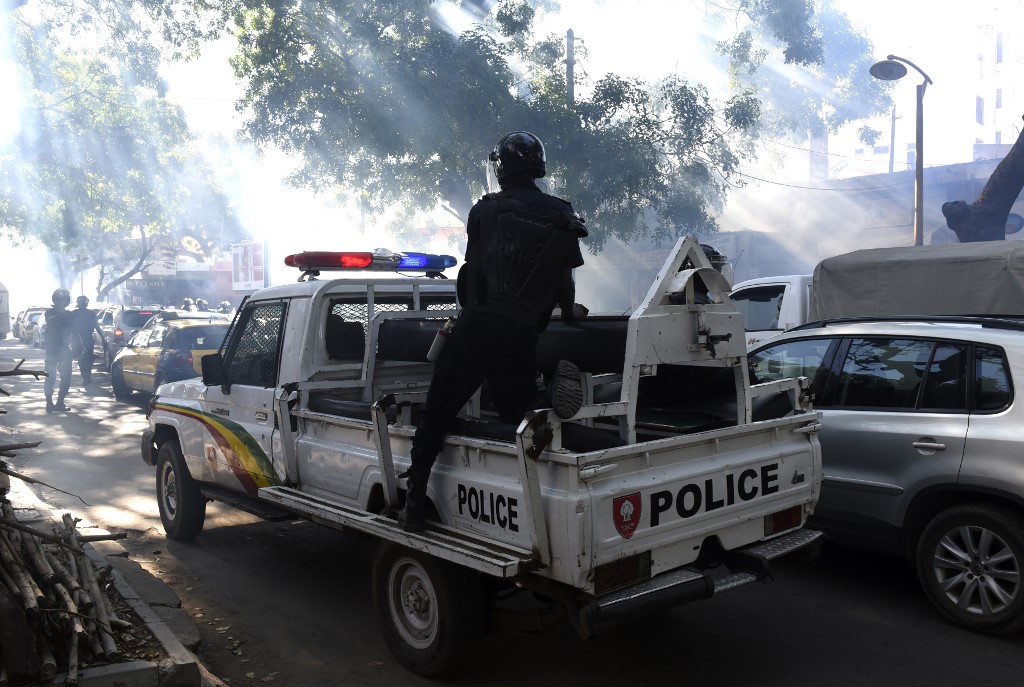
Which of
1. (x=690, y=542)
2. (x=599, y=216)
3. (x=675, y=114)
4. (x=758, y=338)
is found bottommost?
(x=690, y=542)

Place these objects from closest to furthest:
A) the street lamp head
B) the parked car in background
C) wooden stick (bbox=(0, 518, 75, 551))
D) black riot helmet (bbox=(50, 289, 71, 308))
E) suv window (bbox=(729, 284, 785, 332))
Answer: wooden stick (bbox=(0, 518, 75, 551)) → suv window (bbox=(729, 284, 785, 332)) → the street lamp head → black riot helmet (bbox=(50, 289, 71, 308)) → the parked car in background

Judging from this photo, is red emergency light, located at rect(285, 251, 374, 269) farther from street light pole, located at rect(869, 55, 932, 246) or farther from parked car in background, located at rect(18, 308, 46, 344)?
parked car in background, located at rect(18, 308, 46, 344)

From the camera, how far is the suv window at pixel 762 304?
9.73 m

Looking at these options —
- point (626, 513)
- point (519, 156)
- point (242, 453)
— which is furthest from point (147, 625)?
point (519, 156)

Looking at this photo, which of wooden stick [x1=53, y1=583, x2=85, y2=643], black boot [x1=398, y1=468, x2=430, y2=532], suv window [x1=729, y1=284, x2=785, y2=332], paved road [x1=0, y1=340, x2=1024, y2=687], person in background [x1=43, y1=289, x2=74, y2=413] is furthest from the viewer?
person in background [x1=43, y1=289, x2=74, y2=413]

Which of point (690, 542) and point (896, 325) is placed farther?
point (896, 325)

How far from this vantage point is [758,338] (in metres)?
9.03

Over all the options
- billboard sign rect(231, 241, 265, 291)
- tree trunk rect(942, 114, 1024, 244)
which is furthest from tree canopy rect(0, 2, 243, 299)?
tree trunk rect(942, 114, 1024, 244)

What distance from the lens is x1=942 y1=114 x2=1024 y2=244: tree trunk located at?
37.8ft

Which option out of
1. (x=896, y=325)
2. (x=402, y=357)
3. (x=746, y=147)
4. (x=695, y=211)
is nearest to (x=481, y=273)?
(x=402, y=357)

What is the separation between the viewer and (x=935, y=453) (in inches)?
183

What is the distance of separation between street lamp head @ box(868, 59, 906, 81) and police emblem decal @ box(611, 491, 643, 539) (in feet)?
42.9

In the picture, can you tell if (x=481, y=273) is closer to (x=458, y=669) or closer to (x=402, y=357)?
(x=402, y=357)

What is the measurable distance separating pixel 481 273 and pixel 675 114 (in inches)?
665
